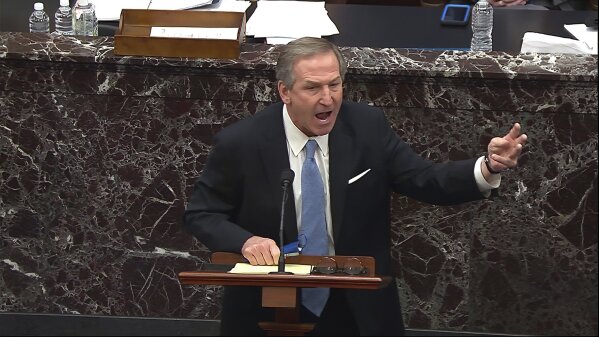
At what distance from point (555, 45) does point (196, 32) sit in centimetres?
142

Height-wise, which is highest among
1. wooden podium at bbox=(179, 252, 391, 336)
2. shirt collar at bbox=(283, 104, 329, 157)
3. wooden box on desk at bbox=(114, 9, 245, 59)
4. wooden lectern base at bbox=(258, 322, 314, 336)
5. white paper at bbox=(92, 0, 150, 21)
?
white paper at bbox=(92, 0, 150, 21)

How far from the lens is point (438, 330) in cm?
466

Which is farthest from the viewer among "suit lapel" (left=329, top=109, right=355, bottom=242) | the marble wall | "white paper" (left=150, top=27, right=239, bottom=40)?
"white paper" (left=150, top=27, right=239, bottom=40)

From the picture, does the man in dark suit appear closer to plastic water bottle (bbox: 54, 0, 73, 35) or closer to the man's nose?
the man's nose

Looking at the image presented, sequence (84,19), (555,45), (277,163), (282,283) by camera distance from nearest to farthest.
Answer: (282,283) < (277,163) < (555,45) < (84,19)

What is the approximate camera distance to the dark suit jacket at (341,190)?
11.2 ft

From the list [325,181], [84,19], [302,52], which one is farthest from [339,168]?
[84,19]

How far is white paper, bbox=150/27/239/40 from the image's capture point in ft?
15.1

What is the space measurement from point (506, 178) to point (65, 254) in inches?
68.2

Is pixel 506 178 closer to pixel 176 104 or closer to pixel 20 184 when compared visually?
pixel 176 104

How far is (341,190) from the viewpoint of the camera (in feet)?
11.3

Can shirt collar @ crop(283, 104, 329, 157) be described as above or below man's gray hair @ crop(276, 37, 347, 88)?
below

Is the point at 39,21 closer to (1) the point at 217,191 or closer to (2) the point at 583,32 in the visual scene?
(1) the point at 217,191

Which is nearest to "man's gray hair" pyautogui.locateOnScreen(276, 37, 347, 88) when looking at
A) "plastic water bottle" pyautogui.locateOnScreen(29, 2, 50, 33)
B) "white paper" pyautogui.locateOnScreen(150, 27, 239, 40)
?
"white paper" pyautogui.locateOnScreen(150, 27, 239, 40)
